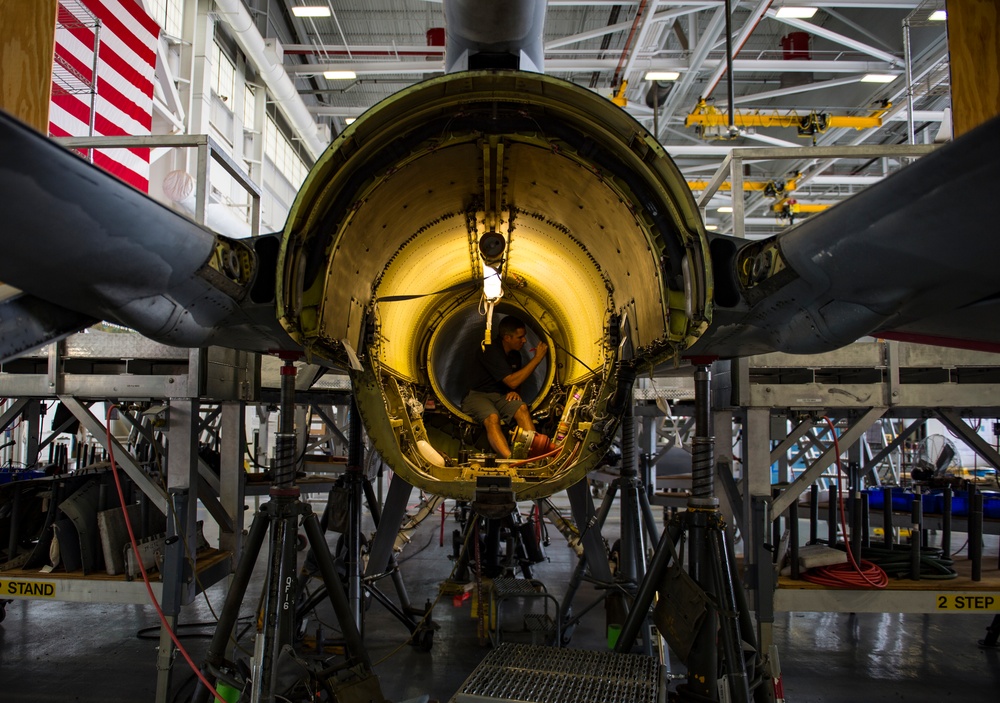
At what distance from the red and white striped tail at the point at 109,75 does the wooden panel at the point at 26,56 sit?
435 cm

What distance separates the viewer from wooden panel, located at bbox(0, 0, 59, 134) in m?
3.71

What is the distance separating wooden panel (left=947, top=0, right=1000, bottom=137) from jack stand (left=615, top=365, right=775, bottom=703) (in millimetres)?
2738

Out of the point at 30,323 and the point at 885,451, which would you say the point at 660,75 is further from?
the point at 30,323

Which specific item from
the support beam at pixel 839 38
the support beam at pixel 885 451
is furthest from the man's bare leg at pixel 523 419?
the support beam at pixel 839 38

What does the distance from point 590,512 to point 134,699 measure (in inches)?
151

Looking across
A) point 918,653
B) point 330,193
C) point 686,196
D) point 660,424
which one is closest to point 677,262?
point 686,196

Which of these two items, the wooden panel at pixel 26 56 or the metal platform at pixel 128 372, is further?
the metal platform at pixel 128 372

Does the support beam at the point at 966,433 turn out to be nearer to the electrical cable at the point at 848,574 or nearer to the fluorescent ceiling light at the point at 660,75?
the electrical cable at the point at 848,574

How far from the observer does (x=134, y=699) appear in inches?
192

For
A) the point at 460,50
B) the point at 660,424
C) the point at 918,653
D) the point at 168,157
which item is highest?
the point at 168,157

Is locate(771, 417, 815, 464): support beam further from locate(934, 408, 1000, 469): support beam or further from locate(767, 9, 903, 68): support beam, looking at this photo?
locate(767, 9, 903, 68): support beam

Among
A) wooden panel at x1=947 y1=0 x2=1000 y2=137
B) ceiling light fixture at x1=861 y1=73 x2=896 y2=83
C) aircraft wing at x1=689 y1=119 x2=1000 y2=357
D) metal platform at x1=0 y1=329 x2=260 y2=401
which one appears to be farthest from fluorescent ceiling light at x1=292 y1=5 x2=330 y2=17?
aircraft wing at x1=689 y1=119 x2=1000 y2=357

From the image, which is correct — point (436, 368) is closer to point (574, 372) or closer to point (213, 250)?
point (574, 372)

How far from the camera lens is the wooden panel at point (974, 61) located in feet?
14.0
